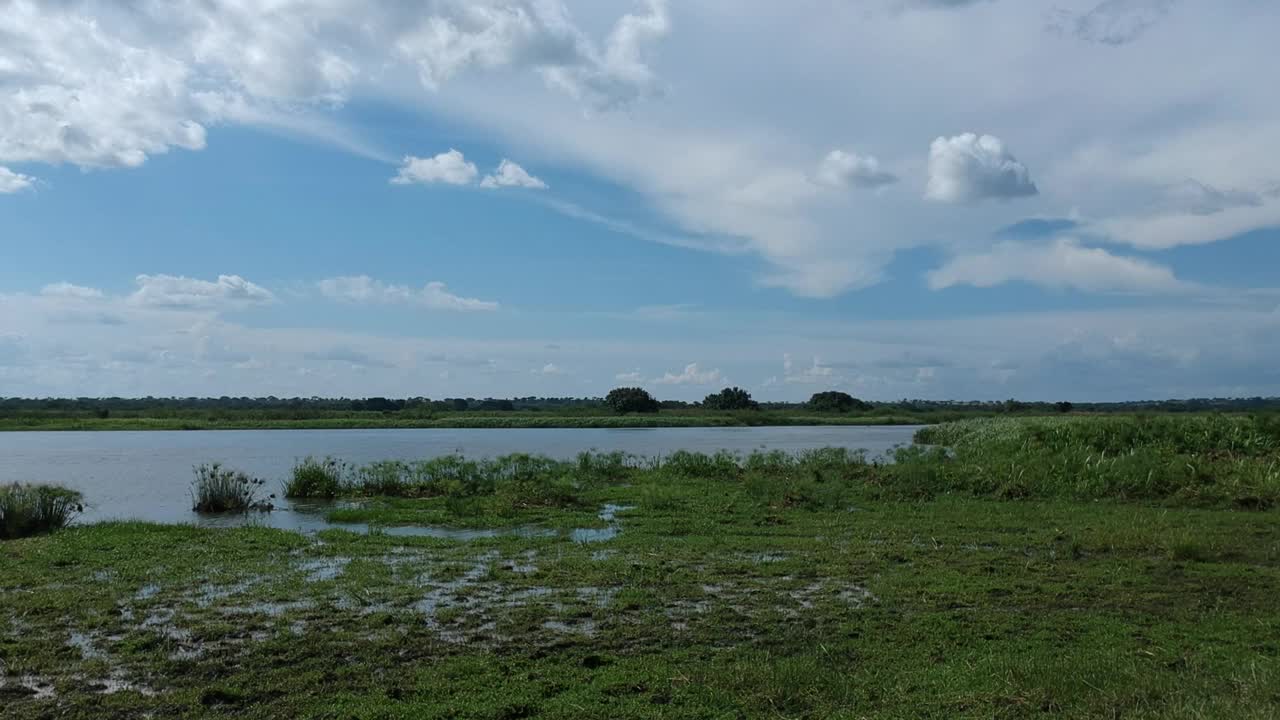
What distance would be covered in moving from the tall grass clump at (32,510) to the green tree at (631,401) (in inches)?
3428

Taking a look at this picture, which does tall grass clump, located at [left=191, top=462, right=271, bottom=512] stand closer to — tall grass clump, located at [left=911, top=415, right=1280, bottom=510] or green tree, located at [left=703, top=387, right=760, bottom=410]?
tall grass clump, located at [left=911, top=415, right=1280, bottom=510]

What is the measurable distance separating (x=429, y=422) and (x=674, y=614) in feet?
257

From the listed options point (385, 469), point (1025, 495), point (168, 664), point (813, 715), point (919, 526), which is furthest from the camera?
point (385, 469)

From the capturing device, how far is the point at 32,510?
16.0 meters

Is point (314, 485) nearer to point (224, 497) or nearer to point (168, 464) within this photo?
point (224, 497)

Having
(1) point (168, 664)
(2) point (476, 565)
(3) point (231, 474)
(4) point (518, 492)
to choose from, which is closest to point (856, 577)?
(2) point (476, 565)

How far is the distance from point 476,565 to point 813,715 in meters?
7.18

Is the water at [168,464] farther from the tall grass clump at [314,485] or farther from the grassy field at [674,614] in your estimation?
the grassy field at [674,614]

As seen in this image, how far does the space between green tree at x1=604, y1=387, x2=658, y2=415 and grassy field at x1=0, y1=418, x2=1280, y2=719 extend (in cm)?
8444

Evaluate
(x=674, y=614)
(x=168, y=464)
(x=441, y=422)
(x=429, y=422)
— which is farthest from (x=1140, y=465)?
(x=441, y=422)

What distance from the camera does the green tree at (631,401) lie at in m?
104

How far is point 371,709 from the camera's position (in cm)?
625

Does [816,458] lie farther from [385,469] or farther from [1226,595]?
[1226,595]

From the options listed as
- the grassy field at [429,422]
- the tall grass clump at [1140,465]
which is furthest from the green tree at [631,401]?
the tall grass clump at [1140,465]
